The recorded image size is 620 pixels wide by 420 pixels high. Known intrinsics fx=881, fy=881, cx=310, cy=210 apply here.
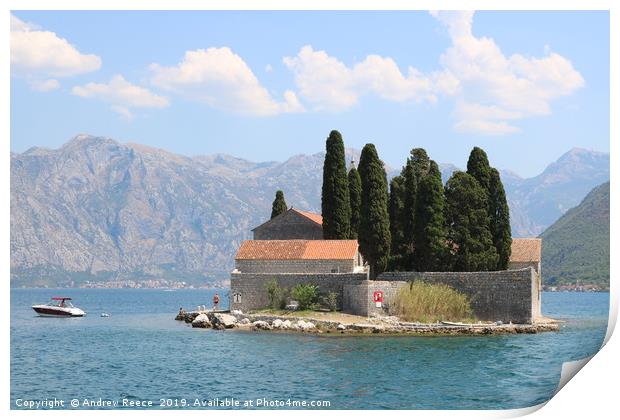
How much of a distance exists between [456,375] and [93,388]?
1020cm

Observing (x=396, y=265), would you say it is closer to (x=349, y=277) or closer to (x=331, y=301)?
(x=349, y=277)

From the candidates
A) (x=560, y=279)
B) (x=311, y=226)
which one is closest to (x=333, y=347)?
(x=311, y=226)

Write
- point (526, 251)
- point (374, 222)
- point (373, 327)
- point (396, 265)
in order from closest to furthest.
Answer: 1. point (373, 327)
2. point (374, 222)
3. point (396, 265)
4. point (526, 251)

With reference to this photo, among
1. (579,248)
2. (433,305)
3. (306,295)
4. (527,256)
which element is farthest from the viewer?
(579,248)

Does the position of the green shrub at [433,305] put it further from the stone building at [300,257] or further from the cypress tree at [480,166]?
the cypress tree at [480,166]

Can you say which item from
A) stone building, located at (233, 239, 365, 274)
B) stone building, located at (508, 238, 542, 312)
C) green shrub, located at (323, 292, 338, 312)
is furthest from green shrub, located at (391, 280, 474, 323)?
stone building, located at (508, 238, 542, 312)

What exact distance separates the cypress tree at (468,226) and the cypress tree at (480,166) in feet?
4.34

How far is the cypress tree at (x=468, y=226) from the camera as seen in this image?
128ft

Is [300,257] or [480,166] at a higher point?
[480,166]

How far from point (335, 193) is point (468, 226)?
683 centimetres

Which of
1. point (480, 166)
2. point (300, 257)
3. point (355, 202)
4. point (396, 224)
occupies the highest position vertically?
point (480, 166)

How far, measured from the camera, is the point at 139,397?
22.0m

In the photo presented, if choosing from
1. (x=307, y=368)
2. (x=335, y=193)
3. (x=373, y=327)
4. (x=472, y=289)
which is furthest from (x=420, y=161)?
(x=307, y=368)

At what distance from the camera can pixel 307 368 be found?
26.3 m
